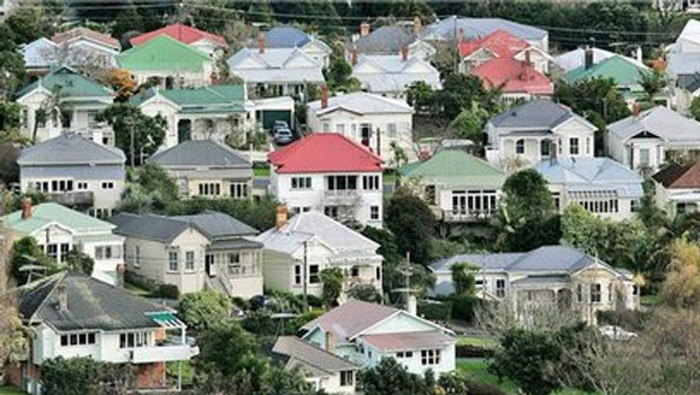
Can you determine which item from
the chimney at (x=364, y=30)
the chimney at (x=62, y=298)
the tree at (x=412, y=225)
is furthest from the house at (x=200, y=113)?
the chimney at (x=364, y=30)

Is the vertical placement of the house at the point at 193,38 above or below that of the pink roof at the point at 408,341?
above

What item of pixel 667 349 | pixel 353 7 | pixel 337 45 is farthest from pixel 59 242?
pixel 353 7

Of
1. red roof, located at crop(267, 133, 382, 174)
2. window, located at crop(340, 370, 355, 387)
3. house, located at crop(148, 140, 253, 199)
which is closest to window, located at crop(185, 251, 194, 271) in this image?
house, located at crop(148, 140, 253, 199)

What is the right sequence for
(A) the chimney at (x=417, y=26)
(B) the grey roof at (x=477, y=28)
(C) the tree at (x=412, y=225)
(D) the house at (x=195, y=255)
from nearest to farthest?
(D) the house at (x=195, y=255)
(C) the tree at (x=412, y=225)
(A) the chimney at (x=417, y=26)
(B) the grey roof at (x=477, y=28)

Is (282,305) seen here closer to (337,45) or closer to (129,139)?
(129,139)

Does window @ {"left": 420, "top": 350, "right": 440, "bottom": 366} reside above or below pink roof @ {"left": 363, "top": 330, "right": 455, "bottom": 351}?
below

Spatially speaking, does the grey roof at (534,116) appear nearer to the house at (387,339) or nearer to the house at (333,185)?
the house at (333,185)

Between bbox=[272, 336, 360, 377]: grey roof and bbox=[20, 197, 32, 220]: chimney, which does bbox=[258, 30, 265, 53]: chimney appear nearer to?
bbox=[20, 197, 32, 220]: chimney
